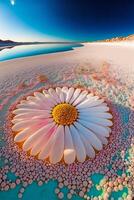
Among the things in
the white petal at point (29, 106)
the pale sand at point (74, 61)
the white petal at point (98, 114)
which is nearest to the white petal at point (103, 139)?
the white petal at point (98, 114)

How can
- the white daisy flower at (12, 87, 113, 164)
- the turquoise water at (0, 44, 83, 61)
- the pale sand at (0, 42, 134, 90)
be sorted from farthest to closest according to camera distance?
the turquoise water at (0, 44, 83, 61)
the pale sand at (0, 42, 134, 90)
the white daisy flower at (12, 87, 113, 164)

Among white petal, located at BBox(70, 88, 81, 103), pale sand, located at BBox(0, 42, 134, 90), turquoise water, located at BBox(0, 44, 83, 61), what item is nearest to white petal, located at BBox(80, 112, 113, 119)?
white petal, located at BBox(70, 88, 81, 103)

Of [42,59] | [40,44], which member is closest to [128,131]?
[42,59]

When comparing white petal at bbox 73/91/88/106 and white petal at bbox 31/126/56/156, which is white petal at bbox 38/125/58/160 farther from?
white petal at bbox 73/91/88/106

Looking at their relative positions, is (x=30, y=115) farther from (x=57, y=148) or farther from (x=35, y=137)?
(x=57, y=148)

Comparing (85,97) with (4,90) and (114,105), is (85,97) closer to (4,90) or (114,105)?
(114,105)

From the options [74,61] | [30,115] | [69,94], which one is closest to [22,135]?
[30,115]

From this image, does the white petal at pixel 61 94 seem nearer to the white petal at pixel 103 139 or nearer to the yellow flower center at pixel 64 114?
the yellow flower center at pixel 64 114
